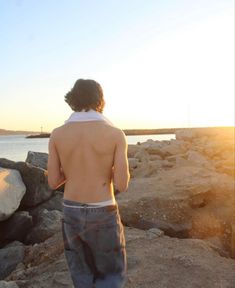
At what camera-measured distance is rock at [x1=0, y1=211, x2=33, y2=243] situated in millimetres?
7926

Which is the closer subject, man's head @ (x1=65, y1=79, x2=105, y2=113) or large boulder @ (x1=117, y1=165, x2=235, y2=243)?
man's head @ (x1=65, y1=79, x2=105, y2=113)

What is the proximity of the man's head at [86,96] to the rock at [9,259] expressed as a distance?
13.6 feet

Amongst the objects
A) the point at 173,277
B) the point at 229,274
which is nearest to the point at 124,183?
the point at 173,277

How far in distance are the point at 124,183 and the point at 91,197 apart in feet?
0.80

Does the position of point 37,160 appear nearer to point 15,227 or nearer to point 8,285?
point 15,227

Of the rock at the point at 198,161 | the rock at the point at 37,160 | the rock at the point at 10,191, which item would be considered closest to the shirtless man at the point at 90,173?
the rock at the point at 10,191

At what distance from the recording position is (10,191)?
8055mm

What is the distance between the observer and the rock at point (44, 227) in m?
7.71

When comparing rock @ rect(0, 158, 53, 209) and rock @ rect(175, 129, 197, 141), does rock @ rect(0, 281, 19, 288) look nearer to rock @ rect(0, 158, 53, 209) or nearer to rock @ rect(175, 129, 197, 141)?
rock @ rect(0, 158, 53, 209)

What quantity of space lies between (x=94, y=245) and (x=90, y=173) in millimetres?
519

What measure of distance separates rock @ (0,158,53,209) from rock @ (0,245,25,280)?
204cm

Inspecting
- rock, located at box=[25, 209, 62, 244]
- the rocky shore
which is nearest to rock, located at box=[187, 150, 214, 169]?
the rocky shore

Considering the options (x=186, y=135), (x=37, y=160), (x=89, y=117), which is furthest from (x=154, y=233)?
(x=186, y=135)

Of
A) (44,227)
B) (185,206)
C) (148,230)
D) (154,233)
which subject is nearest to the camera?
(154,233)
